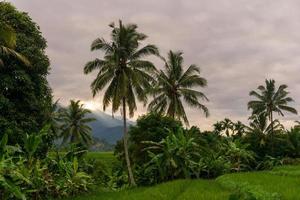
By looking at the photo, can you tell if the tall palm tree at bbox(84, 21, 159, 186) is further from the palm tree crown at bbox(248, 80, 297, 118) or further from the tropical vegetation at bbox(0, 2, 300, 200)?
the palm tree crown at bbox(248, 80, 297, 118)

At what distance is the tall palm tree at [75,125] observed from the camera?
2754 inches

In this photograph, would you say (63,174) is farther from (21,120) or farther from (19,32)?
(19,32)

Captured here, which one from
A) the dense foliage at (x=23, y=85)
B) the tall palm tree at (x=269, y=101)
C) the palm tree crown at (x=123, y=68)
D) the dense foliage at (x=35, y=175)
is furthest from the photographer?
the tall palm tree at (x=269, y=101)

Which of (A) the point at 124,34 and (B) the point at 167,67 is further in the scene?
(B) the point at 167,67

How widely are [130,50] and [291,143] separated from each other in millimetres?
31004

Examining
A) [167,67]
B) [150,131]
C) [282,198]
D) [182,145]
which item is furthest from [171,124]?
[282,198]

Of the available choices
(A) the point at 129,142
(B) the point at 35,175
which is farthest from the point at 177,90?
(B) the point at 35,175

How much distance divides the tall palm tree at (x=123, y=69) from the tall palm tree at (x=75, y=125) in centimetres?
3155

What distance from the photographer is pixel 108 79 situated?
38094 millimetres

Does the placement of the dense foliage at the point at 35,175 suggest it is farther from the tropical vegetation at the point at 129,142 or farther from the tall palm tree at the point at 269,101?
the tall palm tree at the point at 269,101

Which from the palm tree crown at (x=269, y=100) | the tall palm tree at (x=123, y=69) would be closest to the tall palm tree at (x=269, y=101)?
the palm tree crown at (x=269, y=100)

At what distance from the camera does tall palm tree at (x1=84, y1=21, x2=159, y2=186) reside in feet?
124

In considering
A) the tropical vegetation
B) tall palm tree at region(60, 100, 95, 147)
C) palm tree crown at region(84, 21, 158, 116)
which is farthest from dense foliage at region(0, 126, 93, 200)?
tall palm tree at region(60, 100, 95, 147)

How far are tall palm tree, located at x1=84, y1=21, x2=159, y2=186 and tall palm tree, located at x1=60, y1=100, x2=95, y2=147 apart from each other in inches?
1242
